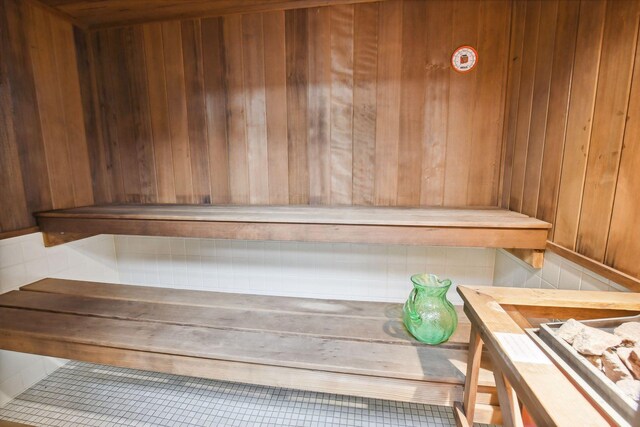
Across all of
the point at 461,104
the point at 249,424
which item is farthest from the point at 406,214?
the point at 249,424

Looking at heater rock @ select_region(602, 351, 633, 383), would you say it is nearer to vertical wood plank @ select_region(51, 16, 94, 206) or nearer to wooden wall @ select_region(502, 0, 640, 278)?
wooden wall @ select_region(502, 0, 640, 278)

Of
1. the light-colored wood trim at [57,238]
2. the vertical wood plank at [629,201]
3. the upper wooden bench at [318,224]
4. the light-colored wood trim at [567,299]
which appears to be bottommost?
the light-colored wood trim at [57,238]

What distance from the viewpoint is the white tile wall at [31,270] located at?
1.63m

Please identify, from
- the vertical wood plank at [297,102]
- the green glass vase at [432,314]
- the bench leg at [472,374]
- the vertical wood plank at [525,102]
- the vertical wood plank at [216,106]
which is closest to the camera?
the bench leg at [472,374]

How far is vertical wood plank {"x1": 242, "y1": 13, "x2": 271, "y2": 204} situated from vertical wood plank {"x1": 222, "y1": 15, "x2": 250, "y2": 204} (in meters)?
0.03

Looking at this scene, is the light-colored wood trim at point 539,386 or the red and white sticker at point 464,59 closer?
the light-colored wood trim at point 539,386

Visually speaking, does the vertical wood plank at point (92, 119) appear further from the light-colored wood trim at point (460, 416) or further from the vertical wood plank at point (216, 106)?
the light-colored wood trim at point (460, 416)

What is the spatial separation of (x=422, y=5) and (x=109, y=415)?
8.68ft

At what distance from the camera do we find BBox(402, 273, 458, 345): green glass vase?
115 centimetres

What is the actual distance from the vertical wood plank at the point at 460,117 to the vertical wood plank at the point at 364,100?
1.37ft

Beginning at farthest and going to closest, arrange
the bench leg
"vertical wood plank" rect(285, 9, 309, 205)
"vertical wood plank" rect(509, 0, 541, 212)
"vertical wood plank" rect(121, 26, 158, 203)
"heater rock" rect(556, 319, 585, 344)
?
1. "vertical wood plank" rect(121, 26, 158, 203)
2. "vertical wood plank" rect(285, 9, 309, 205)
3. "vertical wood plank" rect(509, 0, 541, 212)
4. the bench leg
5. "heater rock" rect(556, 319, 585, 344)

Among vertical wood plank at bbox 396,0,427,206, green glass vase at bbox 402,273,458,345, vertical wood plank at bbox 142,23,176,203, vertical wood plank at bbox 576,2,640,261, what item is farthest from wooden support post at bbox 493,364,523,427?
vertical wood plank at bbox 142,23,176,203

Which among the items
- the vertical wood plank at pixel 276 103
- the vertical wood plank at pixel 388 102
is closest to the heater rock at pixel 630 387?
the vertical wood plank at pixel 388 102

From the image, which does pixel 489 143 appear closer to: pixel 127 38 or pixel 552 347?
pixel 552 347
